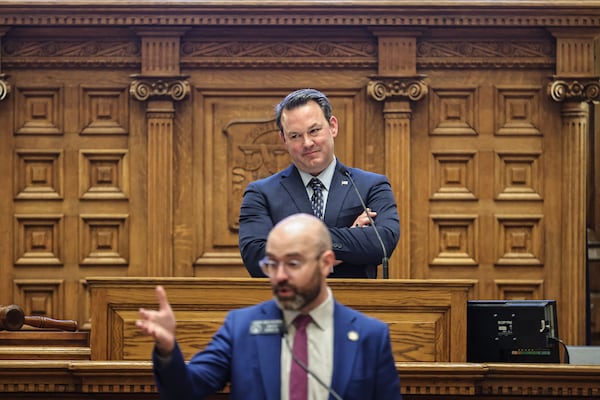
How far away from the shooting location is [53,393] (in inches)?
156

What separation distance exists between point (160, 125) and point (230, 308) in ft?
10.1

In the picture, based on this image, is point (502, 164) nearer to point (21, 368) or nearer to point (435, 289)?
point (435, 289)

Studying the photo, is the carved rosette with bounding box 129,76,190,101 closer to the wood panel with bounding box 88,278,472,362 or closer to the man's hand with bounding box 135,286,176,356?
the wood panel with bounding box 88,278,472,362

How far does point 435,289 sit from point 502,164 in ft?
10.2

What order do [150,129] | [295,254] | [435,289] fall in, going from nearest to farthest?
[295,254], [435,289], [150,129]

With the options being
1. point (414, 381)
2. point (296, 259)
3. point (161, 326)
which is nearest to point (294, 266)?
point (296, 259)

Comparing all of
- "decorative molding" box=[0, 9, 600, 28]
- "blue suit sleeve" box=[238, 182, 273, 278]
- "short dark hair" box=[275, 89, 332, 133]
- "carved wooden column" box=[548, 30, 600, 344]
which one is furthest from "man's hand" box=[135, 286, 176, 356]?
"carved wooden column" box=[548, 30, 600, 344]

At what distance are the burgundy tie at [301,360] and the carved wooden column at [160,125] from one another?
3889 millimetres

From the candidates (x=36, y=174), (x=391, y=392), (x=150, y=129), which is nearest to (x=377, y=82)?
(x=150, y=129)

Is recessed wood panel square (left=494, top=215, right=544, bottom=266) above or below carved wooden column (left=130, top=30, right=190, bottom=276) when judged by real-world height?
below

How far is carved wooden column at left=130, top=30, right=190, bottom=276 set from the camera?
22.2ft

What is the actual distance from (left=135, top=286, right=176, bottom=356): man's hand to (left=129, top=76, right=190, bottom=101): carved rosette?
4.15 meters

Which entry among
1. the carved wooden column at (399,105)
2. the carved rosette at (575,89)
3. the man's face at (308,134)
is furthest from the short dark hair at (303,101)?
the carved rosette at (575,89)

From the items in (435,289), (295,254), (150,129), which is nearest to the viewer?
(295,254)
